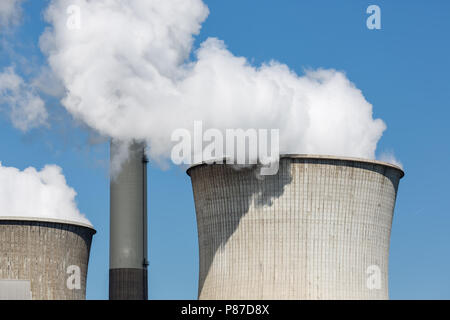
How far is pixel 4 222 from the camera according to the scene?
158 feet

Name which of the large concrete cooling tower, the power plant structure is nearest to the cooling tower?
the power plant structure

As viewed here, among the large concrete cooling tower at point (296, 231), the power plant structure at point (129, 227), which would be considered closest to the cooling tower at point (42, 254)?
the power plant structure at point (129, 227)

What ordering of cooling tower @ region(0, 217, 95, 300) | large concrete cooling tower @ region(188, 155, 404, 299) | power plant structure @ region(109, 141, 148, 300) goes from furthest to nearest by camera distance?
1. cooling tower @ region(0, 217, 95, 300)
2. power plant structure @ region(109, 141, 148, 300)
3. large concrete cooling tower @ region(188, 155, 404, 299)

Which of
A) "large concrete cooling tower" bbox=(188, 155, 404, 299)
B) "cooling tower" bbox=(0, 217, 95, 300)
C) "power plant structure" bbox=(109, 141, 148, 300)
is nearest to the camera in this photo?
"large concrete cooling tower" bbox=(188, 155, 404, 299)

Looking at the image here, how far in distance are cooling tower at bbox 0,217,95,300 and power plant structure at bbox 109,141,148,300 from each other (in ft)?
13.6

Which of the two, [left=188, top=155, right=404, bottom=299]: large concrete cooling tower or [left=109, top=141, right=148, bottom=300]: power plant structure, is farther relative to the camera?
[left=109, top=141, right=148, bottom=300]: power plant structure

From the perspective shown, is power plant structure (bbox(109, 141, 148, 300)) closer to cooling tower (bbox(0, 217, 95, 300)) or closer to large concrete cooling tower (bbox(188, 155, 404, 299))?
cooling tower (bbox(0, 217, 95, 300))

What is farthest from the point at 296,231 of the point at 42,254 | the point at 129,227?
the point at 42,254

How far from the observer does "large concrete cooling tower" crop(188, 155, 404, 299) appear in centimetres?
3794

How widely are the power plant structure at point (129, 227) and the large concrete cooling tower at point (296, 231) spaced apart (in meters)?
6.67

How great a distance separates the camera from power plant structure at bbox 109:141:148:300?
44.9 meters

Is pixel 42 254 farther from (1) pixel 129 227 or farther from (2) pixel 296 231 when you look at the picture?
(2) pixel 296 231

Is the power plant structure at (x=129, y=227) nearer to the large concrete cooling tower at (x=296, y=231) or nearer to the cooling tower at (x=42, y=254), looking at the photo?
the cooling tower at (x=42, y=254)
